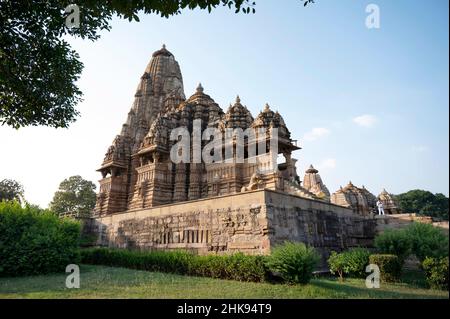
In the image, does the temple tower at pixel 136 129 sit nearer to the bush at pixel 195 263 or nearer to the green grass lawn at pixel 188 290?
the bush at pixel 195 263

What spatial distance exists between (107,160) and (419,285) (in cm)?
3095

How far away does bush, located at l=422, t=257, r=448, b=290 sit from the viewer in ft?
32.8

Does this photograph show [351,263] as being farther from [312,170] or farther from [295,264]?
[312,170]

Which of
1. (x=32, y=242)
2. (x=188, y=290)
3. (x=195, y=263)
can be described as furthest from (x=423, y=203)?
(x=32, y=242)

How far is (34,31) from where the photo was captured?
10.2 metres

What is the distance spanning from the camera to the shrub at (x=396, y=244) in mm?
12305

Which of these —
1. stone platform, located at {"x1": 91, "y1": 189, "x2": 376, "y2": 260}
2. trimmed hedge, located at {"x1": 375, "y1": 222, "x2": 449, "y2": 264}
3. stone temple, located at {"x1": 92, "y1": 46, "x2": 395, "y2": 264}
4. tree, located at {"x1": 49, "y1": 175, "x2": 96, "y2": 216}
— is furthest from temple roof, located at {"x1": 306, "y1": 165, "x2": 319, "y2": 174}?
tree, located at {"x1": 49, "y1": 175, "x2": 96, "y2": 216}

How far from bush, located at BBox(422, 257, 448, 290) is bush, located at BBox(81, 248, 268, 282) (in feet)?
19.1

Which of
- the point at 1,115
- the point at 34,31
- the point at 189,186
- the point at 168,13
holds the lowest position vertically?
the point at 189,186

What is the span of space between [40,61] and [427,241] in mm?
16413

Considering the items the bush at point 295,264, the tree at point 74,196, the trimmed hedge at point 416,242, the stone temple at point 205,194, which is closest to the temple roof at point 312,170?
the stone temple at point 205,194

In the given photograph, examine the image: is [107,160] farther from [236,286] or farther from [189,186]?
[236,286]

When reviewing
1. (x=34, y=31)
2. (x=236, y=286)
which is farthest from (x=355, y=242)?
(x=34, y=31)

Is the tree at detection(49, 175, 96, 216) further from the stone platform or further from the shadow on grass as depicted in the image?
the shadow on grass
